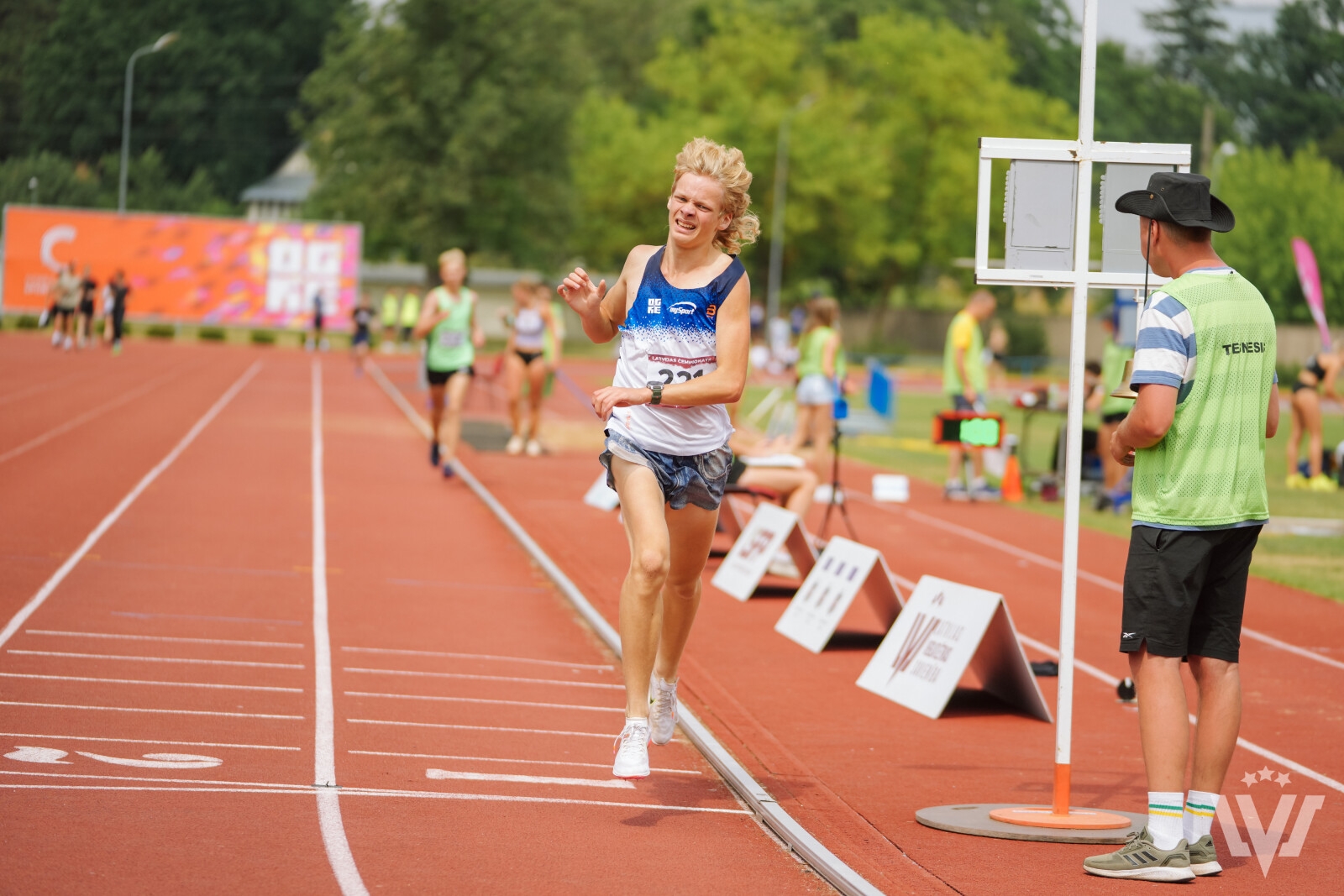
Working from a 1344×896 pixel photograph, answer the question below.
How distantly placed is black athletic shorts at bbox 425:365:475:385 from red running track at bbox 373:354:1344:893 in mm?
3560

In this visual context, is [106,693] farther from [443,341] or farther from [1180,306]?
[443,341]

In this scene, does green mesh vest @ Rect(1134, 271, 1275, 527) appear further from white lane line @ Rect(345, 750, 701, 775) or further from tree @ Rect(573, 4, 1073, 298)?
tree @ Rect(573, 4, 1073, 298)

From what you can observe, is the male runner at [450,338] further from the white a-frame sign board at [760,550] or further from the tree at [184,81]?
the tree at [184,81]

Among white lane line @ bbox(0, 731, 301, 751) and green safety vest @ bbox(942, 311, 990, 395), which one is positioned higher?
green safety vest @ bbox(942, 311, 990, 395)

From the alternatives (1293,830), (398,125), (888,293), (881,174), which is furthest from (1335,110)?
(1293,830)

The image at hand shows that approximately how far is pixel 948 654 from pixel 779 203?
183 ft

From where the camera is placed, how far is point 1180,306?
16.4ft

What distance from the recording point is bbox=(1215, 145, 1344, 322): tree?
171 feet

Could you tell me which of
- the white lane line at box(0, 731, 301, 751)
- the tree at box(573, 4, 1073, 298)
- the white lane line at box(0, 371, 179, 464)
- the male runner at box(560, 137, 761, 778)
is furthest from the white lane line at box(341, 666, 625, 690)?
the tree at box(573, 4, 1073, 298)

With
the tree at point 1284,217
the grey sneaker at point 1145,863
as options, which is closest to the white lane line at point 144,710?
the grey sneaker at point 1145,863

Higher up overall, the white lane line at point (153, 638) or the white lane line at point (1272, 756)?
the white lane line at point (153, 638)

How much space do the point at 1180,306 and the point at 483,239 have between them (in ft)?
205

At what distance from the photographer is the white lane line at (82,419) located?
56.6 feet
